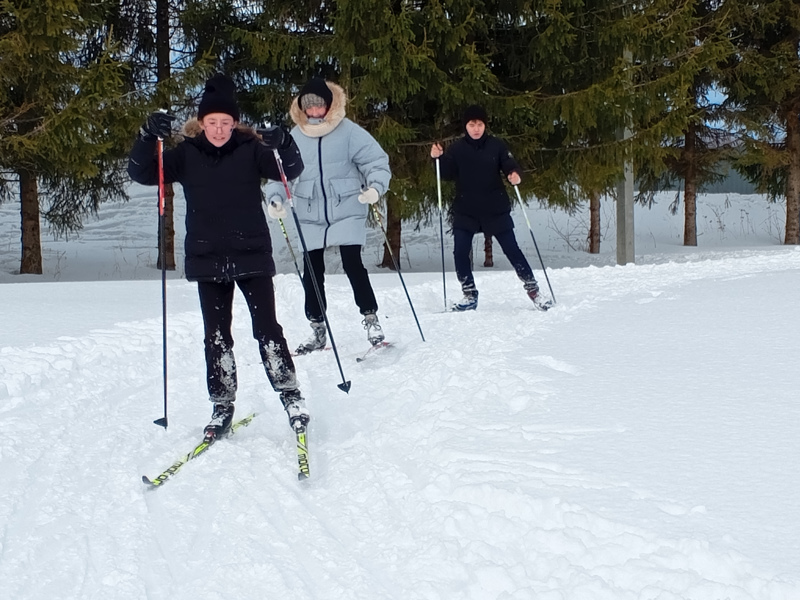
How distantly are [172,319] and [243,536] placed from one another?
438 cm

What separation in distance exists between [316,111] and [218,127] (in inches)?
66.3

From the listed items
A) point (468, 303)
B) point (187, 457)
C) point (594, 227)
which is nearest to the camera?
point (187, 457)

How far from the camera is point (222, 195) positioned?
388 cm

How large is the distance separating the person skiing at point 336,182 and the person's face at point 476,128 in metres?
1.88

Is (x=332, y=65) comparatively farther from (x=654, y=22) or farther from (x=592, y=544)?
(x=592, y=544)

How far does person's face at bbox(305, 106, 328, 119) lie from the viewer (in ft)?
17.7

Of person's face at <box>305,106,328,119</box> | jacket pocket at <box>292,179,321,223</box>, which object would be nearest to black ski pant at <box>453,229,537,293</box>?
jacket pocket at <box>292,179,321,223</box>

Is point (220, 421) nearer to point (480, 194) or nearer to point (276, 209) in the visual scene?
point (276, 209)

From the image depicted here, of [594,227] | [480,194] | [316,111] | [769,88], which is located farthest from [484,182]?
[594,227]

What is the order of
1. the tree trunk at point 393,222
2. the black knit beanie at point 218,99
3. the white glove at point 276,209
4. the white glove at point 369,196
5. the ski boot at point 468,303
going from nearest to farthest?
1. the black knit beanie at point 218,99
2. the white glove at point 276,209
3. the white glove at point 369,196
4. the ski boot at point 468,303
5. the tree trunk at point 393,222

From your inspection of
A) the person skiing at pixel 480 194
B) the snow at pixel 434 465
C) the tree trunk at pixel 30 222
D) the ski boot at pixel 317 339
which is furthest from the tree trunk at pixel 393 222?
the ski boot at pixel 317 339

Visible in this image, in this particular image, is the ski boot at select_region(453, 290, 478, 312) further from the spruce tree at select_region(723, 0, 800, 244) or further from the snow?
the spruce tree at select_region(723, 0, 800, 244)

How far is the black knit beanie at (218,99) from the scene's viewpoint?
379cm

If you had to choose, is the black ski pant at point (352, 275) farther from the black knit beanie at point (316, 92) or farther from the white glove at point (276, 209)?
the black knit beanie at point (316, 92)
